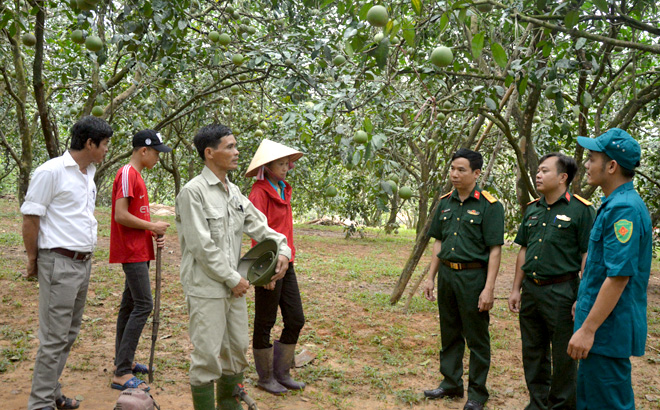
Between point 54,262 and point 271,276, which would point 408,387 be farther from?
point 54,262

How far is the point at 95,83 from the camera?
4.66 metres

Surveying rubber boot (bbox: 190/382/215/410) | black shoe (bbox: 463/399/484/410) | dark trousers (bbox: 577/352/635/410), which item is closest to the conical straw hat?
rubber boot (bbox: 190/382/215/410)

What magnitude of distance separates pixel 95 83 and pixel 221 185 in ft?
7.88

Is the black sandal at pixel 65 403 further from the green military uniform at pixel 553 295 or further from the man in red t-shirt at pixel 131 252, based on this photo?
the green military uniform at pixel 553 295

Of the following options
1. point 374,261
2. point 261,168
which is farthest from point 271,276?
point 374,261

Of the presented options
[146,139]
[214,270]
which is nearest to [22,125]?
[146,139]

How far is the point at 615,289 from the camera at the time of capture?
2.39 metres

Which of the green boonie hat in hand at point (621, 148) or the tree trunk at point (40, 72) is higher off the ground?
the tree trunk at point (40, 72)

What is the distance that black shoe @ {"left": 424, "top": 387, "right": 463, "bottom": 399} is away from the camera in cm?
378

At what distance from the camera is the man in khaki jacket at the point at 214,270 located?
110 inches

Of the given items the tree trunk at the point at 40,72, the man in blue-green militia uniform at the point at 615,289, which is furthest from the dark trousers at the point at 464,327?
the tree trunk at the point at 40,72

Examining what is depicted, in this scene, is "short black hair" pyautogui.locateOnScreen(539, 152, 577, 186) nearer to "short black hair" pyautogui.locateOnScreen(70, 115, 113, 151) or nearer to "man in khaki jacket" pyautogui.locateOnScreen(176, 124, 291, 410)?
"man in khaki jacket" pyautogui.locateOnScreen(176, 124, 291, 410)

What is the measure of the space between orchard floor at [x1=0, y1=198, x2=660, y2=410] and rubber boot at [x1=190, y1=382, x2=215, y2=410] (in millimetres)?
701

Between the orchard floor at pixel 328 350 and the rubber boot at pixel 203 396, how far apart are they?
0.70 meters
